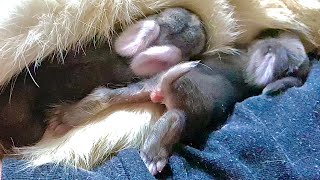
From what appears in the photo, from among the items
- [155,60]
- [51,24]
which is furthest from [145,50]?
[51,24]

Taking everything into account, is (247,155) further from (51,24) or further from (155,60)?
(51,24)

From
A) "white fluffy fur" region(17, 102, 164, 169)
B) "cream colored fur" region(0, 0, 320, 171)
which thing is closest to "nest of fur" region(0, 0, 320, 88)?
"cream colored fur" region(0, 0, 320, 171)

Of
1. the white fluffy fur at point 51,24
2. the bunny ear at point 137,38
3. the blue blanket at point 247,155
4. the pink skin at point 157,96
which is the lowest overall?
the blue blanket at point 247,155

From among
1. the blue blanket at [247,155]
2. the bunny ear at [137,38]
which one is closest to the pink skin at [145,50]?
the bunny ear at [137,38]

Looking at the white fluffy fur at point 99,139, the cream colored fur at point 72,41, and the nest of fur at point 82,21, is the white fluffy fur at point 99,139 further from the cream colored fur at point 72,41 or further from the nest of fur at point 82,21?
the nest of fur at point 82,21

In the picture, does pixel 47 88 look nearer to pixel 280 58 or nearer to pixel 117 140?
pixel 117 140

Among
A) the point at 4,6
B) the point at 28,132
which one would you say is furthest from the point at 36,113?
the point at 4,6

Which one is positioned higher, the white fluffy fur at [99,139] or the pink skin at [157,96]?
the pink skin at [157,96]

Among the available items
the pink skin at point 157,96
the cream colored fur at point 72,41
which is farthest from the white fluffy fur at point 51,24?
A: the pink skin at point 157,96
